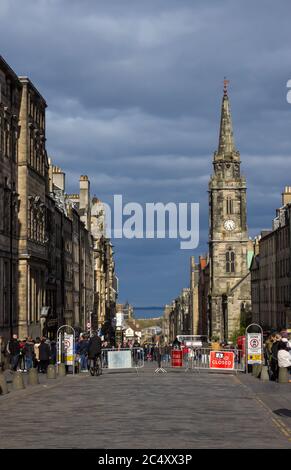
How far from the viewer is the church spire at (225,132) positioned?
157 metres

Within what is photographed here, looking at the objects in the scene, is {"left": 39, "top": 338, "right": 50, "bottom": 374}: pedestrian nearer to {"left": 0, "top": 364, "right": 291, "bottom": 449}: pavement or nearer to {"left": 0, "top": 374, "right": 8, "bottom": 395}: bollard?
{"left": 0, "top": 364, "right": 291, "bottom": 449}: pavement

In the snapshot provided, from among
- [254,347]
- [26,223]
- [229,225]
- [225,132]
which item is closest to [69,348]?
[254,347]

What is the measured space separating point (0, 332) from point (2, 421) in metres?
30.4

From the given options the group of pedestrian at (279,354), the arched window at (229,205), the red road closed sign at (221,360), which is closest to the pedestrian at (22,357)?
the red road closed sign at (221,360)

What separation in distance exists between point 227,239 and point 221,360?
358 feet

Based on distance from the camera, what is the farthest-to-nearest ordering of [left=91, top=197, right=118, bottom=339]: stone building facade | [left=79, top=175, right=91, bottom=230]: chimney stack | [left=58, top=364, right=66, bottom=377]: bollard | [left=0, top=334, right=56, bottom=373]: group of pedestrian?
[left=91, top=197, right=118, bottom=339]: stone building facade < [left=79, top=175, right=91, bottom=230]: chimney stack < [left=0, top=334, right=56, bottom=373]: group of pedestrian < [left=58, top=364, right=66, bottom=377]: bollard

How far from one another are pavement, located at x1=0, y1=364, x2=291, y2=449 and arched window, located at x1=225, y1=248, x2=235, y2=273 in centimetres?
11737

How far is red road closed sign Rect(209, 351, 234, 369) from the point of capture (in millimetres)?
45812

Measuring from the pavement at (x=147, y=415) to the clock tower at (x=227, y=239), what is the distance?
381 feet

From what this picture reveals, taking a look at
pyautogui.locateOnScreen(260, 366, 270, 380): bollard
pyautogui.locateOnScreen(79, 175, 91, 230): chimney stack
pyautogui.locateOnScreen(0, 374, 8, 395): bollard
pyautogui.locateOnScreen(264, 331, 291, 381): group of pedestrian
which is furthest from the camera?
pyautogui.locateOnScreen(79, 175, 91, 230): chimney stack

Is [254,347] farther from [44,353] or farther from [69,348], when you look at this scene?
[44,353]

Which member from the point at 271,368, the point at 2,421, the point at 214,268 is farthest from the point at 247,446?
the point at 214,268

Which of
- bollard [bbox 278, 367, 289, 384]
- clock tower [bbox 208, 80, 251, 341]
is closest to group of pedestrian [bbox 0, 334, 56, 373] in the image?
bollard [bbox 278, 367, 289, 384]

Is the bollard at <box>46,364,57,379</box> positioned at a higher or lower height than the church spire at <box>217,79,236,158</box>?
lower
